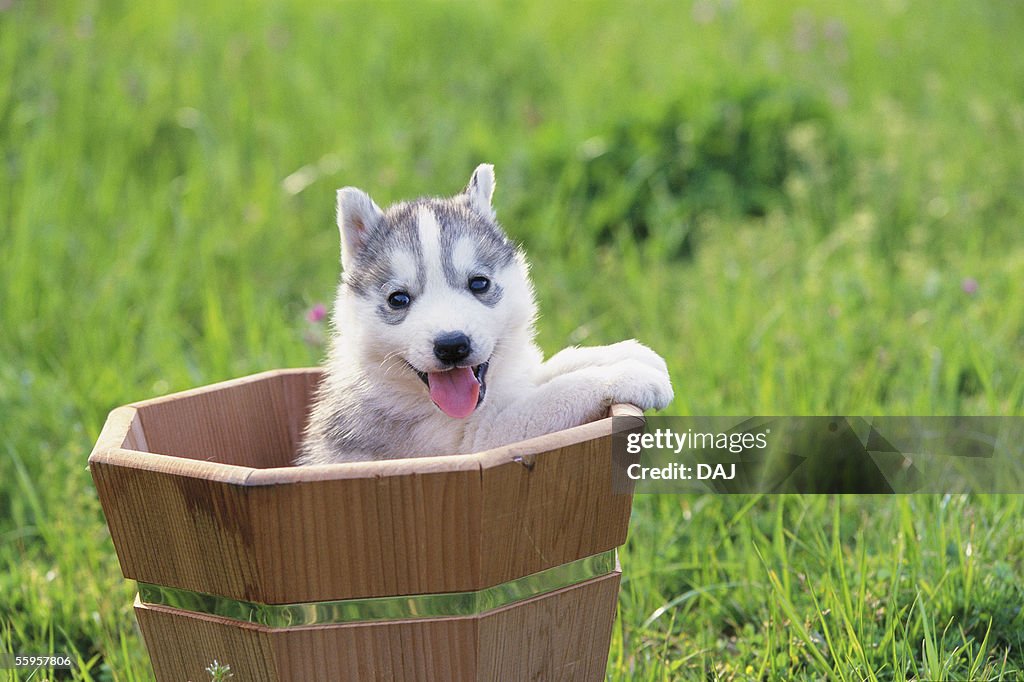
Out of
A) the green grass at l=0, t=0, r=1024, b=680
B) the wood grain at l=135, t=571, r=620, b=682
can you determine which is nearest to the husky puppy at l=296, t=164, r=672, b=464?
the wood grain at l=135, t=571, r=620, b=682

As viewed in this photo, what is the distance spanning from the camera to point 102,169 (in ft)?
23.0

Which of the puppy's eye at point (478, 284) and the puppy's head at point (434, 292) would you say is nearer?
the puppy's head at point (434, 292)

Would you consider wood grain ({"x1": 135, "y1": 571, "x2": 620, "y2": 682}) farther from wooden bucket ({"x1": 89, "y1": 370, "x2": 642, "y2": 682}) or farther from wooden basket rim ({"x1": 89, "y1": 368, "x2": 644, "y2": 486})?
wooden basket rim ({"x1": 89, "y1": 368, "x2": 644, "y2": 486})

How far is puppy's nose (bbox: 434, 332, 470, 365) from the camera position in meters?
2.82

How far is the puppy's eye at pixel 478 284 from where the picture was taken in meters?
3.09

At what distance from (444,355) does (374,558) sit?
56cm

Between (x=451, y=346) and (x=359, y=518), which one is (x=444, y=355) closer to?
(x=451, y=346)

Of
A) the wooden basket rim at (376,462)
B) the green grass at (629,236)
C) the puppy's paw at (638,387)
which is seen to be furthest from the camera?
the green grass at (629,236)

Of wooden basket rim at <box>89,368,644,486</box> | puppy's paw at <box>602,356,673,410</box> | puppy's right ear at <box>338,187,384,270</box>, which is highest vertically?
puppy's right ear at <box>338,187,384,270</box>

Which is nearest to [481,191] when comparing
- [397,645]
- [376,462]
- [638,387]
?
[638,387]

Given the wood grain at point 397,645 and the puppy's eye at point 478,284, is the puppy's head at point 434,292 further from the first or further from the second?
the wood grain at point 397,645

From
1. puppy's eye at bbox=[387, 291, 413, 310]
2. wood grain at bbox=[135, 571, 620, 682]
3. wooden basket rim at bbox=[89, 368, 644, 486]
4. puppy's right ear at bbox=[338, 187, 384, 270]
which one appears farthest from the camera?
puppy's right ear at bbox=[338, 187, 384, 270]

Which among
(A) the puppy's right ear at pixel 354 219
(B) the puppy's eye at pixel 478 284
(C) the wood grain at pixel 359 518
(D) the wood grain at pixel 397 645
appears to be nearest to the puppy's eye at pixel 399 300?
(B) the puppy's eye at pixel 478 284

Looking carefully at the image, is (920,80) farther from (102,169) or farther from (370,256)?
(370,256)
